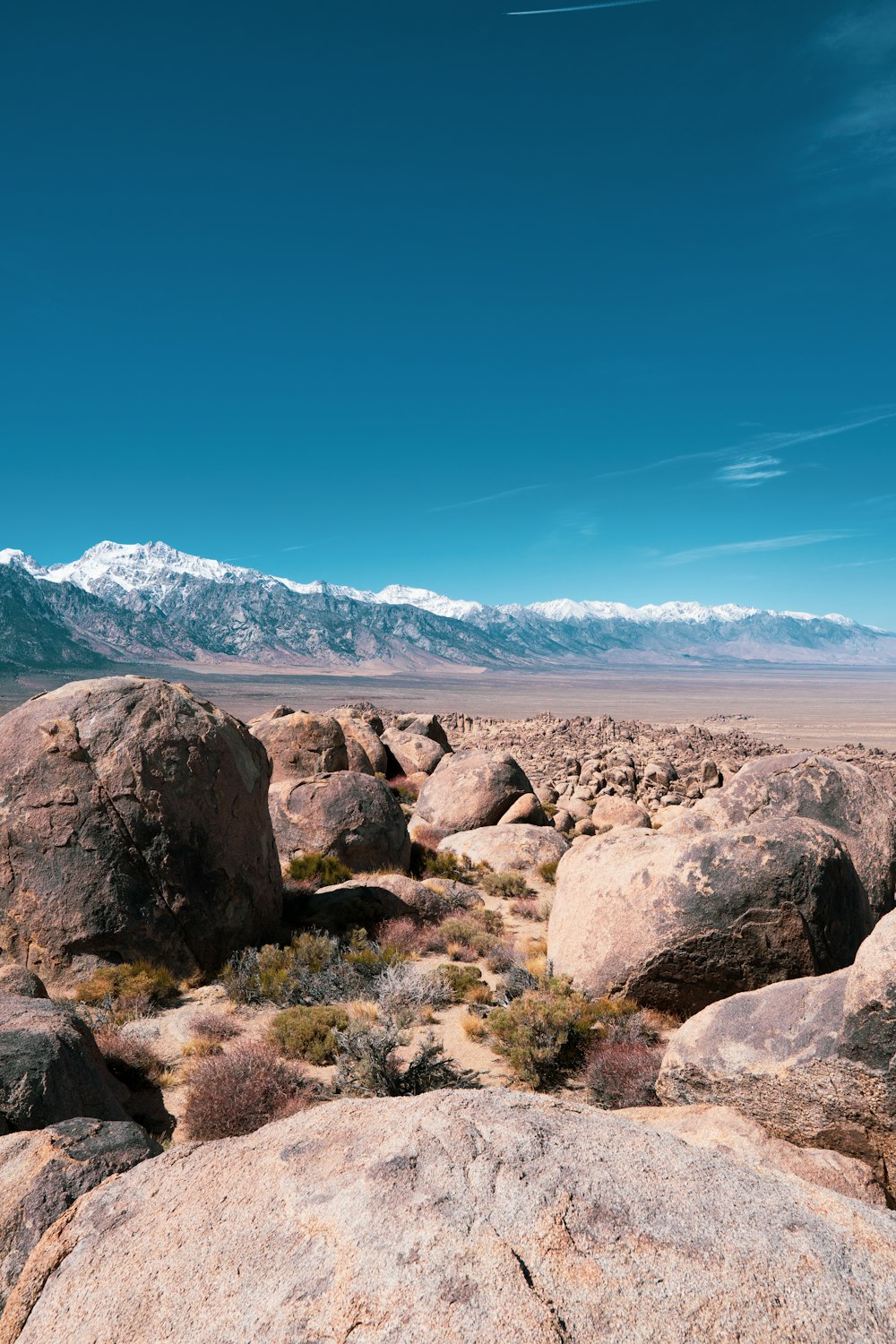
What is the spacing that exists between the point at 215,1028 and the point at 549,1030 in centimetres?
400

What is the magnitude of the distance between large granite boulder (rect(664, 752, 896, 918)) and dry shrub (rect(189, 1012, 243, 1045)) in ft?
24.1

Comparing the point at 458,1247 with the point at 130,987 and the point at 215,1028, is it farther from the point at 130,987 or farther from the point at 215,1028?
the point at 130,987

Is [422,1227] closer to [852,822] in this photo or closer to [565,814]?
[852,822]

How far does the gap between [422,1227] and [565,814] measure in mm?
19225

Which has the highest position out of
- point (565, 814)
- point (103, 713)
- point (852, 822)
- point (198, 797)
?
point (103, 713)

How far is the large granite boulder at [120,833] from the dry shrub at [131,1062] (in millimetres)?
1883

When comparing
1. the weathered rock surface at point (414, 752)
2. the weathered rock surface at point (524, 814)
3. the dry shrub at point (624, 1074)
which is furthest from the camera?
the weathered rock surface at point (414, 752)

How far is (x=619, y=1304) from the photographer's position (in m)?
2.39

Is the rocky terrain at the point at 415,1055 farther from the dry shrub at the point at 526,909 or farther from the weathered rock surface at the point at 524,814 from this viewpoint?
the weathered rock surface at the point at 524,814

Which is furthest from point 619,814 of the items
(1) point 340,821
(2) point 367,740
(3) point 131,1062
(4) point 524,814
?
(3) point 131,1062

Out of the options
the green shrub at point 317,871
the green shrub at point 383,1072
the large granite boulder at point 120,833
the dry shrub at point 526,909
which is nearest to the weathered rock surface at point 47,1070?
the green shrub at point 383,1072

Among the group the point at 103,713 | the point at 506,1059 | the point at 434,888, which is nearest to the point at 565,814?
the point at 434,888

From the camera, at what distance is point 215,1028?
802cm

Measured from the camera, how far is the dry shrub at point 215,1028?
313 inches
